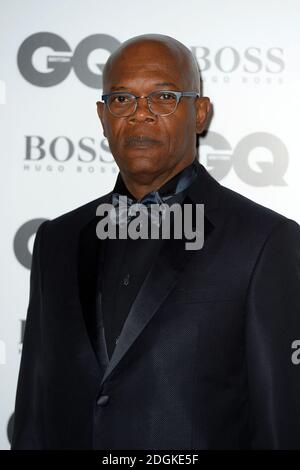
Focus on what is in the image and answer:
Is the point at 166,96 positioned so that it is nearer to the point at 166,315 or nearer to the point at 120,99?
the point at 120,99

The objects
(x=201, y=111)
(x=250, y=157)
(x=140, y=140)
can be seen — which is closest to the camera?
(x=140, y=140)

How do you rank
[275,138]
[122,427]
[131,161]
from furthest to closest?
[275,138], [131,161], [122,427]

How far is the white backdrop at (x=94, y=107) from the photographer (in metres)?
2.35

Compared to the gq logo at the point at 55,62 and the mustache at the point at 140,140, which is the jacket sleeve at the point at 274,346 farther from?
the gq logo at the point at 55,62

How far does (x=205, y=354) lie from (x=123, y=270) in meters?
0.34

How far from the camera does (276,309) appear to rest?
1624 mm

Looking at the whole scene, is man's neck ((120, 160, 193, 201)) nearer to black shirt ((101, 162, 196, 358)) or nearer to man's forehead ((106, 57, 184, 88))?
black shirt ((101, 162, 196, 358))

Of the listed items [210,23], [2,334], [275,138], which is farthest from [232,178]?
[2,334]

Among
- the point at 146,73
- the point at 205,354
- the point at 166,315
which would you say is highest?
the point at 146,73

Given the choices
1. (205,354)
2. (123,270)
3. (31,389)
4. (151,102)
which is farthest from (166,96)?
(31,389)

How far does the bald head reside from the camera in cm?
177

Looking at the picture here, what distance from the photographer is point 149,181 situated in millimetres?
1808

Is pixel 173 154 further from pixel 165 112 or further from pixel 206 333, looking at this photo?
pixel 206 333
